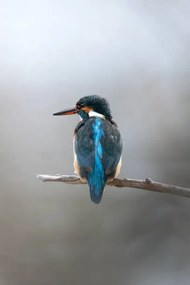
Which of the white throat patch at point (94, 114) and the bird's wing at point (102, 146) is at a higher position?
the white throat patch at point (94, 114)

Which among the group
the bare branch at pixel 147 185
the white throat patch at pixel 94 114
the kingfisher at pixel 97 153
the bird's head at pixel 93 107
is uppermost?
the bird's head at pixel 93 107

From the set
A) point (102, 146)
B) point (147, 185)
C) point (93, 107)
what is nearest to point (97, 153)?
point (102, 146)

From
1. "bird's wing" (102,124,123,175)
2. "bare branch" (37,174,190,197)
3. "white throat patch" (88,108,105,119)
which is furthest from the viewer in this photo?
"white throat patch" (88,108,105,119)

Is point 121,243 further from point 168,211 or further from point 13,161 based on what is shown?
point 13,161

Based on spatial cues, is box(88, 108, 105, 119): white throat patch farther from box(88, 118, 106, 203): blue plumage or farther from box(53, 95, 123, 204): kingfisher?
box(88, 118, 106, 203): blue plumage

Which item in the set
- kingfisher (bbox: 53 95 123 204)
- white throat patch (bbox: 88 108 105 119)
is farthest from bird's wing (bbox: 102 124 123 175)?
white throat patch (bbox: 88 108 105 119)

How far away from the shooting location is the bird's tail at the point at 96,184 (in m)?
2.13

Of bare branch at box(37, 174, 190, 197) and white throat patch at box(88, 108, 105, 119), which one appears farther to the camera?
white throat patch at box(88, 108, 105, 119)

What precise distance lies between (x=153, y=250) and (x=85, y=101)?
2.52 feet

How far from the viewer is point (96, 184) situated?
2170mm

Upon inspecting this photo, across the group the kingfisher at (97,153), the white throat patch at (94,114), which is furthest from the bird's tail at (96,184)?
the white throat patch at (94,114)

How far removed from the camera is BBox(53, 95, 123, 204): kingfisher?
219 centimetres

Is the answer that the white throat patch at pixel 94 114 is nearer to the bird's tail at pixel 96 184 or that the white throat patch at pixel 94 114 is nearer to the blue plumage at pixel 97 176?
the blue plumage at pixel 97 176

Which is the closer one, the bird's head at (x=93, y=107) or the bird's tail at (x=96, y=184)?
the bird's tail at (x=96, y=184)
